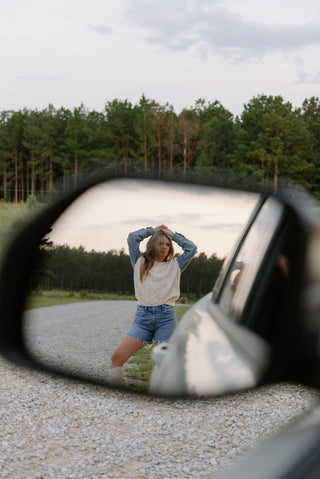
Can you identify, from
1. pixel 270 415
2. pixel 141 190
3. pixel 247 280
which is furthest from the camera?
pixel 270 415

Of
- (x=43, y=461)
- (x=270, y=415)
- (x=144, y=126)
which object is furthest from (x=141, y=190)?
(x=144, y=126)

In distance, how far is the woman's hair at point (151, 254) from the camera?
79 centimetres

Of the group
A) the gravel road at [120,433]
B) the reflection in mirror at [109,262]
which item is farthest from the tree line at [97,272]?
the gravel road at [120,433]

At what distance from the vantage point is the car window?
735 millimetres

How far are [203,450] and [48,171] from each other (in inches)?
3134

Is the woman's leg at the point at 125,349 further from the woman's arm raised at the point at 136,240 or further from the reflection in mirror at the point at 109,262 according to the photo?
the woman's arm raised at the point at 136,240

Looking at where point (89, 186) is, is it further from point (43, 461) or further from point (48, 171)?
point (48, 171)

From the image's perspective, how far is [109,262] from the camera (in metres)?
0.86

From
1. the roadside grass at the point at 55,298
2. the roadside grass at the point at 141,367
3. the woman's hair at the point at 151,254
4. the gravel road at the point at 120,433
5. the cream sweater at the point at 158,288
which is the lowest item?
the gravel road at the point at 120,433

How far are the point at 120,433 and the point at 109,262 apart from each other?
5700 millimetres

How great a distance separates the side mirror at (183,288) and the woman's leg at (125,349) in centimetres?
1

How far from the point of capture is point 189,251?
77 centimetres

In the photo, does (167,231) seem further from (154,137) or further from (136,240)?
(154,137)

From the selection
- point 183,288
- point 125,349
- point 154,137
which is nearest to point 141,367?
point 125,349
